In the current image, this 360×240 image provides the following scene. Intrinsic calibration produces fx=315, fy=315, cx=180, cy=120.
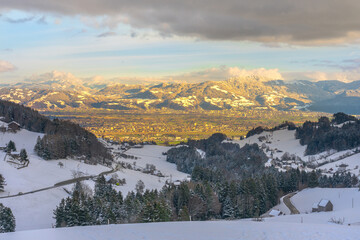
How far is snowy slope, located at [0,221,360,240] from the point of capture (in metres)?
17.9

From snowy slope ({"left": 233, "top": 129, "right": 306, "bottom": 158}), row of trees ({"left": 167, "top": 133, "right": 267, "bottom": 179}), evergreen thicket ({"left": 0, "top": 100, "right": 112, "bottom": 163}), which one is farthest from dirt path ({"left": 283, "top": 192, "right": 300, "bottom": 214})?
snowy slope ({"left": 233, "top": 129, "right": 306, "bottom": 158})

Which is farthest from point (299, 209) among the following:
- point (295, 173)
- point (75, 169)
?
point (75, 169)

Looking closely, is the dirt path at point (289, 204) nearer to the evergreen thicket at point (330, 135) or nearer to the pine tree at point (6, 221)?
the pine tree at point (6, 221)

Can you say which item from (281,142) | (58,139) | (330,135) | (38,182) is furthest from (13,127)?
(330,135)

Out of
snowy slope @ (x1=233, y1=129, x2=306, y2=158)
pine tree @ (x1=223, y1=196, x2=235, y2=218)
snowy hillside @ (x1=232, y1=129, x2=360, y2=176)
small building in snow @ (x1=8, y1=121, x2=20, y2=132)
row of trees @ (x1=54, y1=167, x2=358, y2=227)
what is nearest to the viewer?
row of trees @ (x1=54, y1=167, x2=358, y2=227)

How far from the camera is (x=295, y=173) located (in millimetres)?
70750

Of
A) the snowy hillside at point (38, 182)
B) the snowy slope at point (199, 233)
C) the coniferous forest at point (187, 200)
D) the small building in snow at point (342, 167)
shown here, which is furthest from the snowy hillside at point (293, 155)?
the snowy slope at point (199, 233)

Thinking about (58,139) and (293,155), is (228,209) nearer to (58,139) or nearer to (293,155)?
(58,139)

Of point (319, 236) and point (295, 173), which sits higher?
point (319, 236)

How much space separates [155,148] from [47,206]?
373 ft

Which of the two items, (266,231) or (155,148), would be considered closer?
(266,231)

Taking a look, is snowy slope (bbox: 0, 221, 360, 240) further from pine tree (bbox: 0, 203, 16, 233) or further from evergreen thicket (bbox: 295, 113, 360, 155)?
evergreen thicket (bbox: 295, 113, 360, 155)

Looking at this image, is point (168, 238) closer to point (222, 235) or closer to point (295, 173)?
point (222, 235)

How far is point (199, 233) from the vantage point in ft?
62.2
